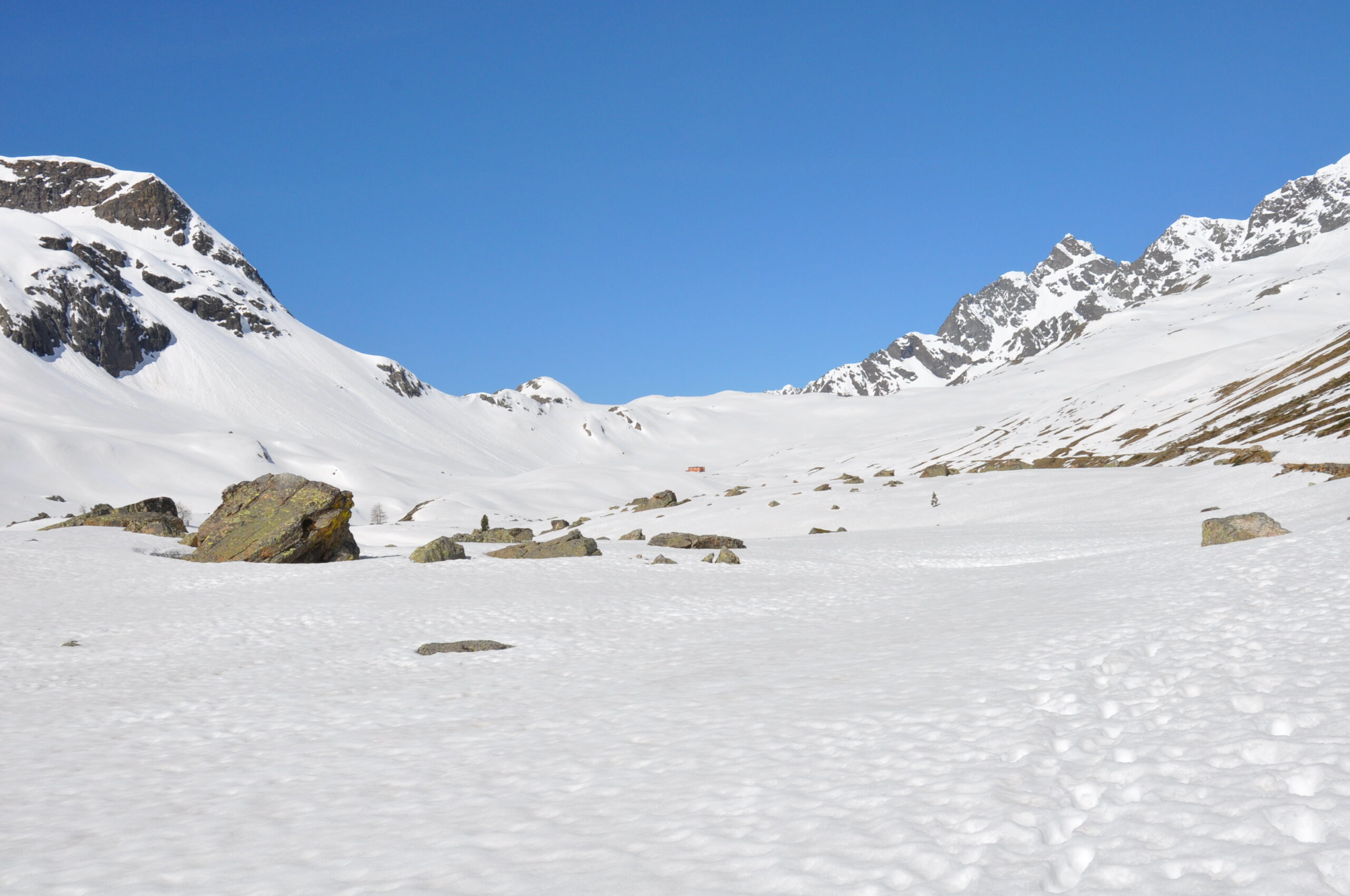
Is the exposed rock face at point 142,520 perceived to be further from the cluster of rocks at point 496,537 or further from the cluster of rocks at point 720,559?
the cluster of rocks at point 720,559

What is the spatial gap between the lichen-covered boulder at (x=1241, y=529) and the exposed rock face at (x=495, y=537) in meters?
32.7

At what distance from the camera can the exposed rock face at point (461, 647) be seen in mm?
17688

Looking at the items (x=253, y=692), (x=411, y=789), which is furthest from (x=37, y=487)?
(x=411, y=789)

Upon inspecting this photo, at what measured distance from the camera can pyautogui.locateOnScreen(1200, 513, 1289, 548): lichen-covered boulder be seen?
806 inches

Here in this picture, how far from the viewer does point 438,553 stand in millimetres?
33344

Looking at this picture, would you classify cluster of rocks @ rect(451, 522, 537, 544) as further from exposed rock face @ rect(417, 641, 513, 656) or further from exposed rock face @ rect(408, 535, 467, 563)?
exposed rock face @ rect(417, 641, 513, 656)

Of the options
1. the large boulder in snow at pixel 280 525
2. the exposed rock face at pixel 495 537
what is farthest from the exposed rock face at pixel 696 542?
the large boulder in snow at pixel 280 525

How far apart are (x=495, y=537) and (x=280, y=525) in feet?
44.6

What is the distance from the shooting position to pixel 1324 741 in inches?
301

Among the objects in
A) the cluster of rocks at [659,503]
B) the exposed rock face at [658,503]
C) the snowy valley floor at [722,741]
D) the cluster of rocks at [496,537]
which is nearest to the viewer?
the snowy valley floor at [722,741]

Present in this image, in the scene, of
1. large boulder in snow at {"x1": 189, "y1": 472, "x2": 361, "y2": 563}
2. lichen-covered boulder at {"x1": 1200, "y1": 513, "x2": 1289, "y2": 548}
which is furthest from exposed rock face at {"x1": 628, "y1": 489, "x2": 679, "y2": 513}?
lichen-covered boulder at {"x1": 1200, "y1": 513, "x2": 1289, "y2": 548}

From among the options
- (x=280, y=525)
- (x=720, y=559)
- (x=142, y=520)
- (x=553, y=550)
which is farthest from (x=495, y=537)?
(x=142, y=520)

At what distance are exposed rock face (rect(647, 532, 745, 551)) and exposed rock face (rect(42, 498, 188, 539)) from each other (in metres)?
25.3

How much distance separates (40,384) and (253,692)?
721 feet
